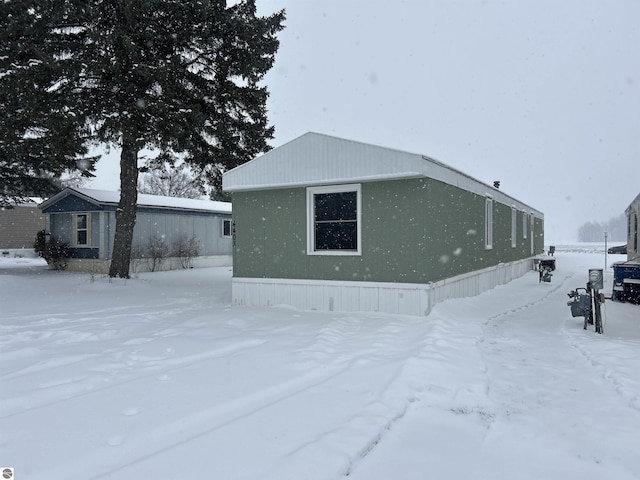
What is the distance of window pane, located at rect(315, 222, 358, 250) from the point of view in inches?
383

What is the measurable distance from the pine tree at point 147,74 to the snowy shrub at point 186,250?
6.02 m

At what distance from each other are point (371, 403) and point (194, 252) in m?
19.5

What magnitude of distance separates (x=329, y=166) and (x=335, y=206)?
91 centimetres

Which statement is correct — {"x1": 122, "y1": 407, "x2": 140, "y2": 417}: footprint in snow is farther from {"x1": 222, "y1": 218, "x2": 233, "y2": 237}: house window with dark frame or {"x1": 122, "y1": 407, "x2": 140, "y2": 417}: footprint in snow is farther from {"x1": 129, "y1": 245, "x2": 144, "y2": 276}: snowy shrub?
{"x1": 222, "y1": 218, "x2": 233, "y2": 237}: house window with dark frame

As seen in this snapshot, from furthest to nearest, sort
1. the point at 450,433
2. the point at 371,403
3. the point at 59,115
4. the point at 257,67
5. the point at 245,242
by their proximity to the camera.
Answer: the point at 257,67 → the point at 59,115 → the point at 245,242 → the point at 371,403 → the point at 450,433

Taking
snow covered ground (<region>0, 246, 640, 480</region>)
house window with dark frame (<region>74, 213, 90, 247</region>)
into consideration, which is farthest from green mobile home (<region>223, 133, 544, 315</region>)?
house window with dark frame (<region>74, 213, 90, 247</region>)

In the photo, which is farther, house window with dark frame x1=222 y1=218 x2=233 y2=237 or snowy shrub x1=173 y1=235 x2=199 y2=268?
house window with dark frame x1=222 y1=218 x2=233 y2=237

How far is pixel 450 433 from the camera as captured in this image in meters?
3.61

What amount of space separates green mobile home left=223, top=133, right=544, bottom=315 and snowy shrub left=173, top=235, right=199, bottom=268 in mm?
11771

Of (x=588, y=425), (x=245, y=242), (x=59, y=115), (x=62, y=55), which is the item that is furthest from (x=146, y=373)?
(x=62, y=55)

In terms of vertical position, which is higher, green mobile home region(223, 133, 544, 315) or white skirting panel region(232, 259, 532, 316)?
green mobile home region(223, 133, 544, 315)

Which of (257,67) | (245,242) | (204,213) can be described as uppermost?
(257,67)

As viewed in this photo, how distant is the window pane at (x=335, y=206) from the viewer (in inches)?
384

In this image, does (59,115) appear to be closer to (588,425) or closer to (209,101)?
(209,101)
